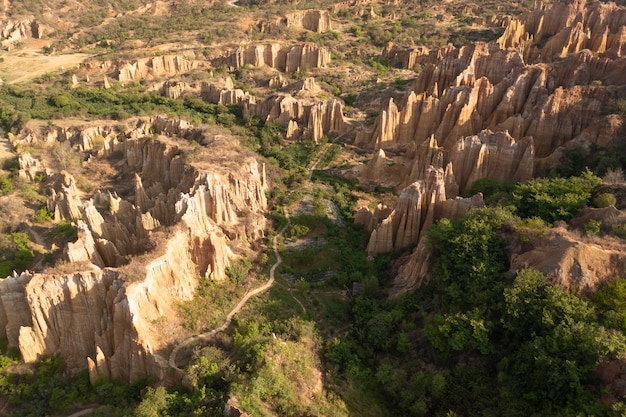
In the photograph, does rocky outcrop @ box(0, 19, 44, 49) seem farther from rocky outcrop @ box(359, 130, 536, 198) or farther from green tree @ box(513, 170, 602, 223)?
green tree @ box(513, 170, 602, 223)

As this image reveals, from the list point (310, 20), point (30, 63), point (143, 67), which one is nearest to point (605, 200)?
point (143, 67)

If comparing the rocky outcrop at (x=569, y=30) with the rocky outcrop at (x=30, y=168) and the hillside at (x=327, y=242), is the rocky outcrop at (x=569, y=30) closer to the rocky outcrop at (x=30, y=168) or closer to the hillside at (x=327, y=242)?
the hillside at (x=327, y=242)

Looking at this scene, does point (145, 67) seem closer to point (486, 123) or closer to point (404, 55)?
point (404, 55)

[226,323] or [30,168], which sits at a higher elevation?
[30,168]

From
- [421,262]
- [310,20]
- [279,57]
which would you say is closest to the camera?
[421,262]

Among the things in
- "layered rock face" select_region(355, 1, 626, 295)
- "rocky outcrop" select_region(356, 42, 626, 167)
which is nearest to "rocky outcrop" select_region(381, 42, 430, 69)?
"layered rock face" select_region(355, 1, 626, 295)

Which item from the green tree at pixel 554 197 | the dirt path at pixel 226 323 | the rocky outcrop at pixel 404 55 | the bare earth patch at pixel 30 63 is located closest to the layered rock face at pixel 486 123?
the green tree at pixel 554 197
